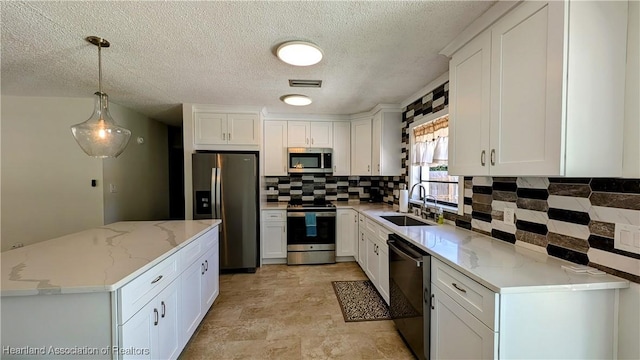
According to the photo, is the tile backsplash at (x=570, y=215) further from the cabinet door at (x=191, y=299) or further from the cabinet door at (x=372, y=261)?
the cabinet door at (x=191, y=299)

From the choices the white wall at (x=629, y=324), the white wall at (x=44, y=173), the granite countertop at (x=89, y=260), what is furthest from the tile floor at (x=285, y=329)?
the white wall at (x=44, y=173)

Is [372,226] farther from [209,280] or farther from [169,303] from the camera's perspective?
[169,303]

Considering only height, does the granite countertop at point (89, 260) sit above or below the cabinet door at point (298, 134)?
below

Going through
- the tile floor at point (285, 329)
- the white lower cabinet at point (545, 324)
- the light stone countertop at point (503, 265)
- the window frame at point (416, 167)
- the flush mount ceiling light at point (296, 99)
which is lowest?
the tile floor at point (285, 329)

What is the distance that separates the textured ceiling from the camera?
5.01 feet

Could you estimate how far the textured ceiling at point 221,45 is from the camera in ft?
5.01

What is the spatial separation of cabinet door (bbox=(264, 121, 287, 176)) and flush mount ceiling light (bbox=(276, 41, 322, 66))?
7.00 ft

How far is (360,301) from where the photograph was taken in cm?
277

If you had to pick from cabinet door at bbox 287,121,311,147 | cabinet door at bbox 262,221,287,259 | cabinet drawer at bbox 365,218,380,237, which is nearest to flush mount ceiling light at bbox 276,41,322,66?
cabinet drawer at bbox 365,218,380,237

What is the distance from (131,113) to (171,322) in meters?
3.51

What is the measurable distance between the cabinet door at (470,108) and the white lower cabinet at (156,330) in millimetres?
2122

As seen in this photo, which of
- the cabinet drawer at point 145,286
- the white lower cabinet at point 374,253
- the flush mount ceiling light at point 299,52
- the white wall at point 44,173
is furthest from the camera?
the white wall at point 44,173

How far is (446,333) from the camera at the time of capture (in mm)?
1508

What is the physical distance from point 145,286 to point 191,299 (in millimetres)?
744
